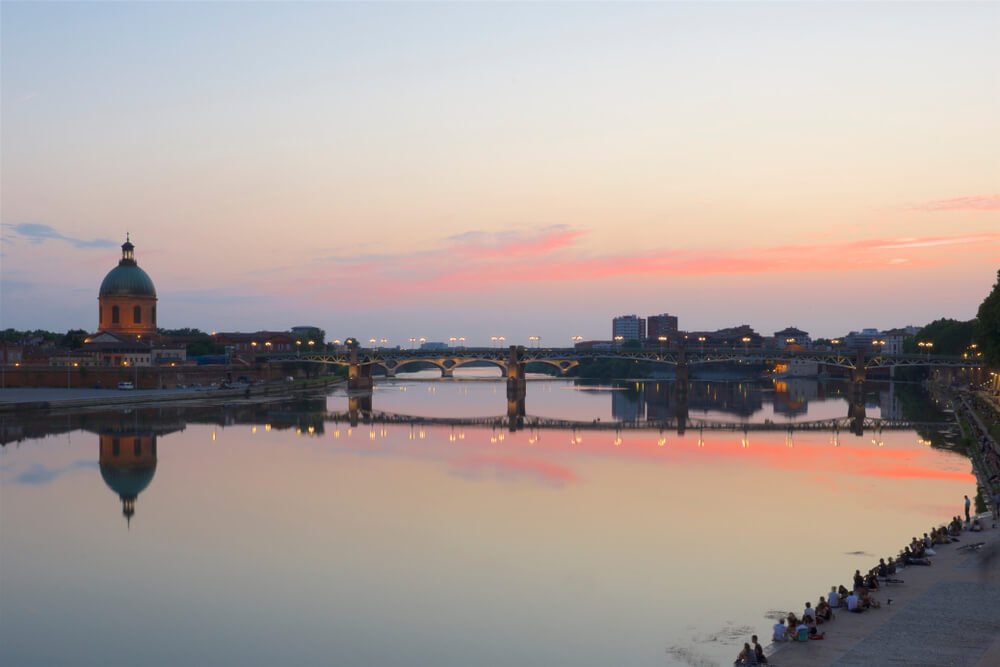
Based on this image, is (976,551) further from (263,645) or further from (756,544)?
(263,645)

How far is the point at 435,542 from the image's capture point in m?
30.6

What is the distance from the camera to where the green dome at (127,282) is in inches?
4899

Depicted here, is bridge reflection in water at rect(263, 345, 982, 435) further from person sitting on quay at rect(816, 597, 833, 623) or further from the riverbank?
person sitting on quay at rect(816, 597, 833, 623)

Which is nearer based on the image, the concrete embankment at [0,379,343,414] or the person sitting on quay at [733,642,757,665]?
the person sitting on quay at [733,642,757,665]

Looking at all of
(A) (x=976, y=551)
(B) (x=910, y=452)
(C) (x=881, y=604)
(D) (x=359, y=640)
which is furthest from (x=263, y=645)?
(B) (x=910, y=452)

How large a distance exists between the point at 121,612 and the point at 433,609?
281 inches

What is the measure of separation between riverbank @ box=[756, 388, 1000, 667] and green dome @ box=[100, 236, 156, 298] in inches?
4477

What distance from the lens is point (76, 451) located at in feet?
177

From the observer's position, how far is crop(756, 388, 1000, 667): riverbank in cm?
1742

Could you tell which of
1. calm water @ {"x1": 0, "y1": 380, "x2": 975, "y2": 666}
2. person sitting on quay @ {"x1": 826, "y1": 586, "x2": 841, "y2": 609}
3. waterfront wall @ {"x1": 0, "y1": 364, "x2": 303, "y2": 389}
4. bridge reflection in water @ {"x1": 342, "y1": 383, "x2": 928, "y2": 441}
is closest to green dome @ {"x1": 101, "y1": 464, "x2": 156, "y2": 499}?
calm water @ {"x1": 0, "y1": 380, "x2": 975, "y2": 666}

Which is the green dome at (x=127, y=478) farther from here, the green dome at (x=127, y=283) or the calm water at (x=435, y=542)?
the green dome at (x=127, y=283)

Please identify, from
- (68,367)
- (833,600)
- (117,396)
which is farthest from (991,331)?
(68,367)

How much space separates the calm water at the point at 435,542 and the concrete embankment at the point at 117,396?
64.8 ft

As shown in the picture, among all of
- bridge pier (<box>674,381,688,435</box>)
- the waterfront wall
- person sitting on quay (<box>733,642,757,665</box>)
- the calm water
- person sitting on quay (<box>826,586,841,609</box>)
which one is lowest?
the calm water
